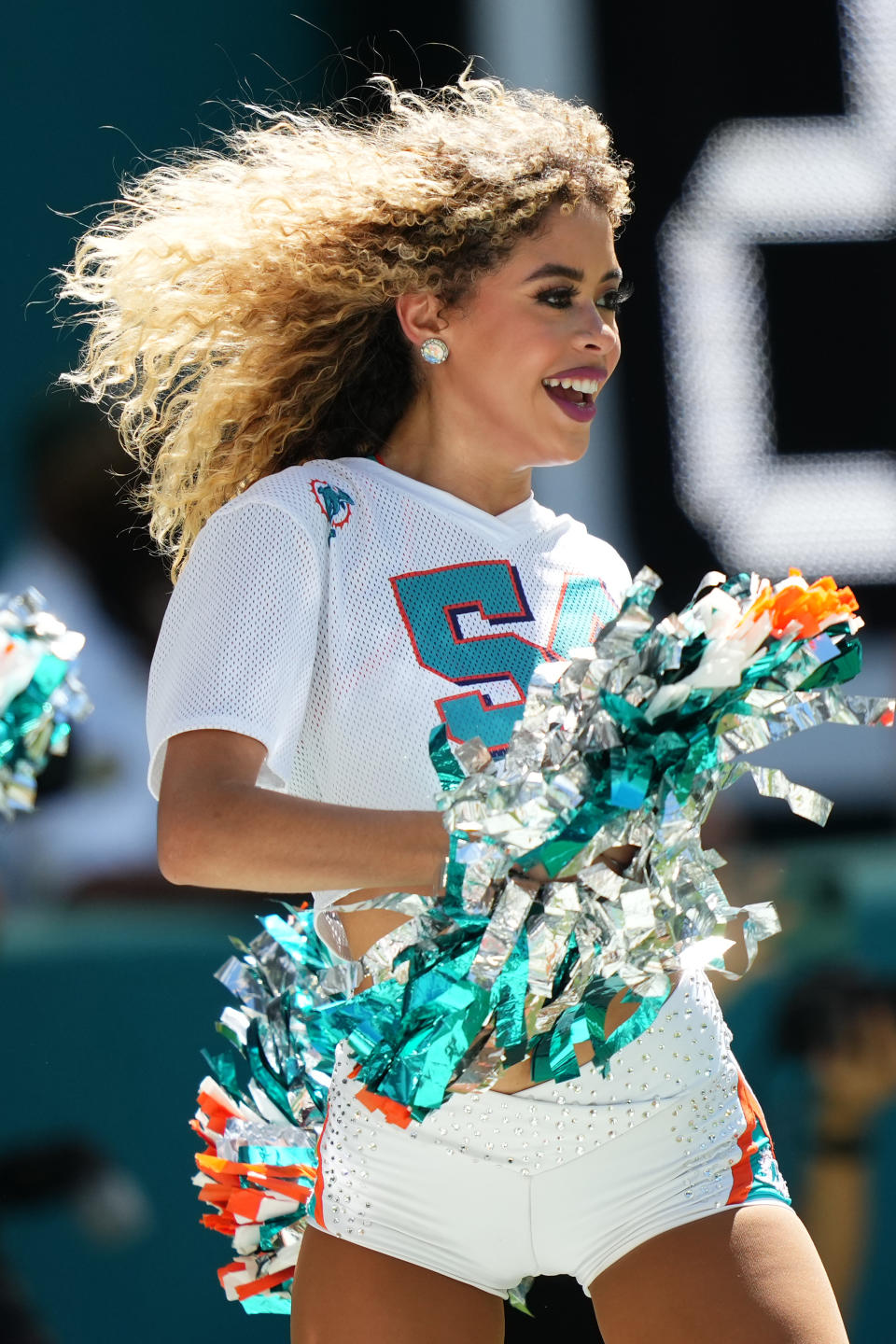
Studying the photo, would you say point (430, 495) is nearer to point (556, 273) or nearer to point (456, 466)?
point (456, 466)

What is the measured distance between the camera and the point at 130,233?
233 centimetres

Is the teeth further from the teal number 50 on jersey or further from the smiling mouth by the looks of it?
the teal number 50 on jersey

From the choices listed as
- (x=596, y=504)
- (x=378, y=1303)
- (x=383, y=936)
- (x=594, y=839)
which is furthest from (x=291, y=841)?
(x=596, y=504)

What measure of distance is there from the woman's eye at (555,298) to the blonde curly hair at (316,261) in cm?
7

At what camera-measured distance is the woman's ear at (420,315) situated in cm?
216

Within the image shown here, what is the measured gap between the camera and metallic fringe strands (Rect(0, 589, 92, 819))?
1.92 m

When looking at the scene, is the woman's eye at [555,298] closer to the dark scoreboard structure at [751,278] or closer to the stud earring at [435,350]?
the stud earring at [435,350]

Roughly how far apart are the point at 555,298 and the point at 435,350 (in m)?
0.16

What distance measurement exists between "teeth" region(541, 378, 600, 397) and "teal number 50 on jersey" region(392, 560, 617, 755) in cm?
21

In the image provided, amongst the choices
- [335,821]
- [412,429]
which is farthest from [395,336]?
[335,821]

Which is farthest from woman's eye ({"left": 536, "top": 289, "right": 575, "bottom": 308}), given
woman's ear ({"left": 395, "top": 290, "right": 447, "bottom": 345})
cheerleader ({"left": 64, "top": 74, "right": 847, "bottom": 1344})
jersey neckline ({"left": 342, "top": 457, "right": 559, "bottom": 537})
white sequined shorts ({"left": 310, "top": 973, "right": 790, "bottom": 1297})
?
white sequined shorts ({"left": 310, "top": 973, "right": 790, "bottom": 1297})

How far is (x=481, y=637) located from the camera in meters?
1.99

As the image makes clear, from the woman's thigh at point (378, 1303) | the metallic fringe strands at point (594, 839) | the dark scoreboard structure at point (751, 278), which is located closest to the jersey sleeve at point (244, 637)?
the metallic fringe strands at point (594, 839)

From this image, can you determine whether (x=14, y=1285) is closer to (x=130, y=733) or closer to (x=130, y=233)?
(x=130, y=733)
